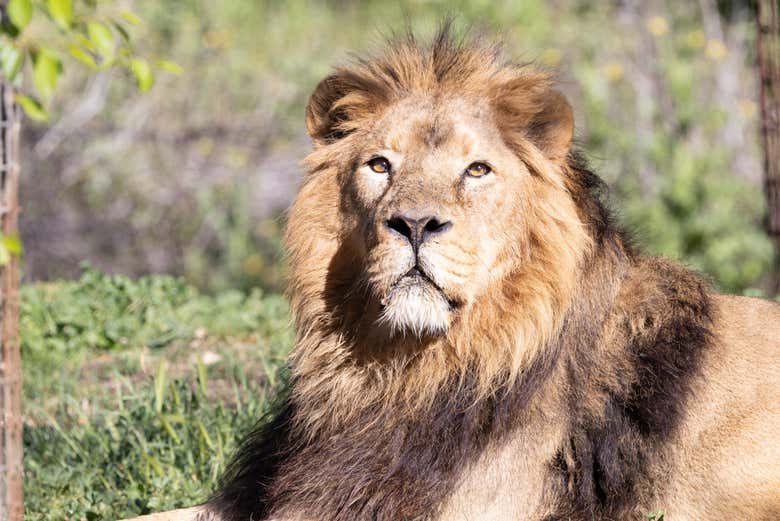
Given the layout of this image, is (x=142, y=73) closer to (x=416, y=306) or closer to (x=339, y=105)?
(x=416, y=306)

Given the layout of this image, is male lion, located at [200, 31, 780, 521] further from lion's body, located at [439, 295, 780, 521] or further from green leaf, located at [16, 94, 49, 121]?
green leaf, located at [16, 94, 49, 121]

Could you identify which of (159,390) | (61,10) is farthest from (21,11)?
(159,390)

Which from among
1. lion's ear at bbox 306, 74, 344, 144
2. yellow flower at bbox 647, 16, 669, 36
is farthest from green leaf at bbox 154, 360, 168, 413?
yellow flower at bbox 647, 16, 669, 36

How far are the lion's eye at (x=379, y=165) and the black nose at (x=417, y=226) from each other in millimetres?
369

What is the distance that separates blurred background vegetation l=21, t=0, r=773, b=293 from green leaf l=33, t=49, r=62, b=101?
650 cm

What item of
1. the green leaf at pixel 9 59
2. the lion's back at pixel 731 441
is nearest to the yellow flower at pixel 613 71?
the lion's back at pixel 731 441

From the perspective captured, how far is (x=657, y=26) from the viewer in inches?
397

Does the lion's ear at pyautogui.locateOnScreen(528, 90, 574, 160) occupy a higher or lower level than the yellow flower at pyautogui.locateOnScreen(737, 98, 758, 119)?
higher

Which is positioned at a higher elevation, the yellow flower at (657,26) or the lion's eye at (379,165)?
the lion's eye at (379,165)

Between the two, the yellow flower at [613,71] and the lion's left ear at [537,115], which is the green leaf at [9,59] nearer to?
the lion's left ear at [537,115]

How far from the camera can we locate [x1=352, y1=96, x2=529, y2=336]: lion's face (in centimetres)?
333

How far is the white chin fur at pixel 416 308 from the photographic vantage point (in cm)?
333

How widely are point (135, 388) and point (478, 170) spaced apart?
2.38 metres

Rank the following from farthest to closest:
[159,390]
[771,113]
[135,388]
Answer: [771,113] < [135,388] < [159,390]
